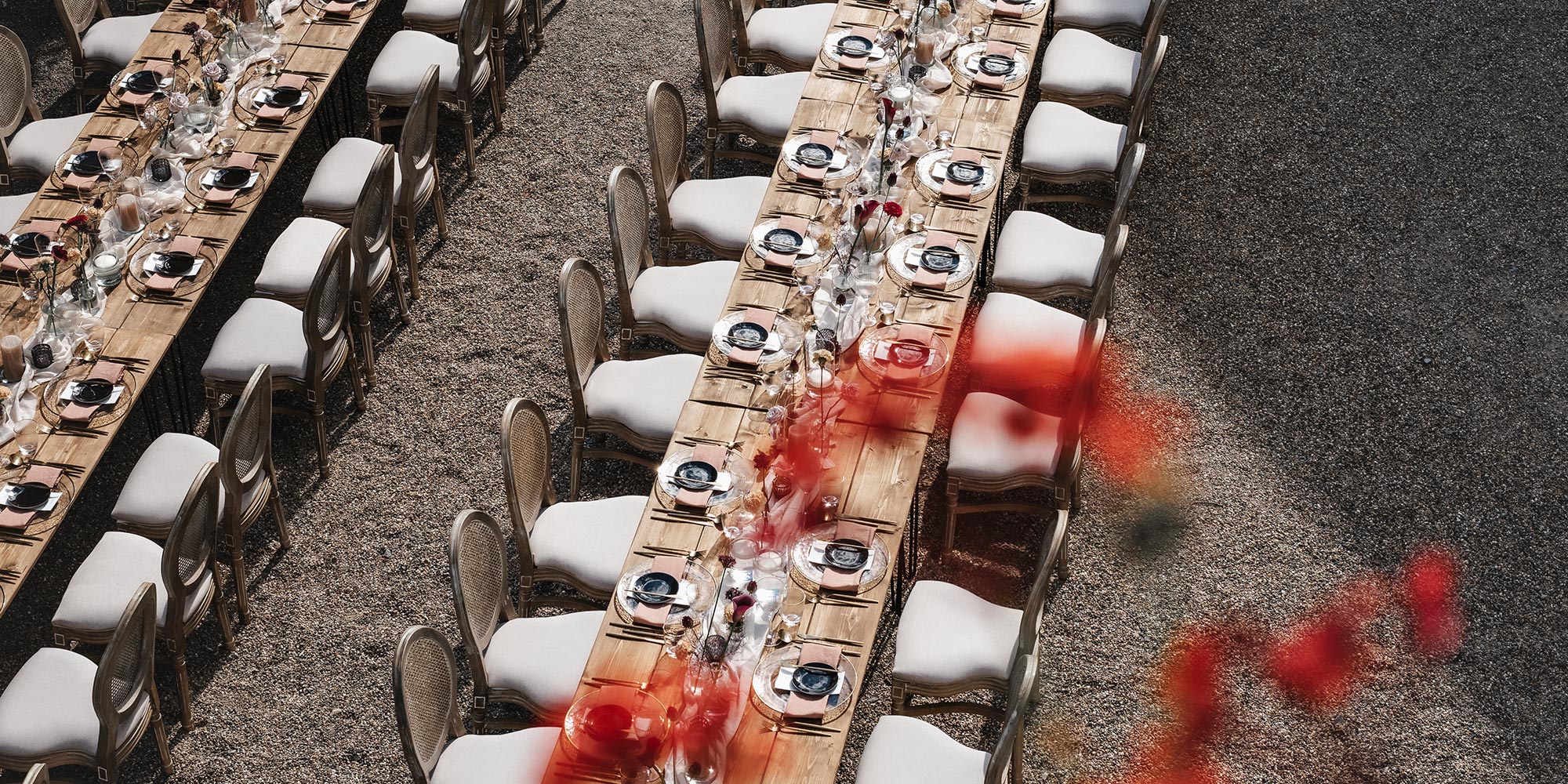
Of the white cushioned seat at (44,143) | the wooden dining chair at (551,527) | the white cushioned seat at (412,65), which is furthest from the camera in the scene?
the white cushioned seat at (412,65)

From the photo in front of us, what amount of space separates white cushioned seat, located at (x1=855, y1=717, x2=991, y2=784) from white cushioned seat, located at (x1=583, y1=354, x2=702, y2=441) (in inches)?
69.6

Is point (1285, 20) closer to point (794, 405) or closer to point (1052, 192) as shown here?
point (1052, 192)

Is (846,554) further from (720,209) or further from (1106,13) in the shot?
(1106,13)

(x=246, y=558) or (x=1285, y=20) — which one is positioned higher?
(x=1285, y=20)

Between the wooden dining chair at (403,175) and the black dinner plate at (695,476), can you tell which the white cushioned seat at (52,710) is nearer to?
the black dinner plate at (695,476)

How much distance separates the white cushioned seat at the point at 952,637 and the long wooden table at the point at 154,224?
3.39m

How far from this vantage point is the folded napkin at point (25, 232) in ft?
25.0

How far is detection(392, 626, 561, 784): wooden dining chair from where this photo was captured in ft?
19.6

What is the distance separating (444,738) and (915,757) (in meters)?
1.77

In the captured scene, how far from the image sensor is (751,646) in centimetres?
617

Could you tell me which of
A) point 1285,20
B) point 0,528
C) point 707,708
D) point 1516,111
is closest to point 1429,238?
point 1516,111

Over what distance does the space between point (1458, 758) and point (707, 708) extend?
129 inches

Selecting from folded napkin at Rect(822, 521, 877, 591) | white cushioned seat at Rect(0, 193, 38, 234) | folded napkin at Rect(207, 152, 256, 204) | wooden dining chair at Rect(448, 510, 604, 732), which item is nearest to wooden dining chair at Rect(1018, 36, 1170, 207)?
folded napkin at Rect(822, 521, 877, 591)

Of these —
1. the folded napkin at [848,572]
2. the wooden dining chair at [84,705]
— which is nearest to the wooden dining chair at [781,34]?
the folded napkin at [848,572]
